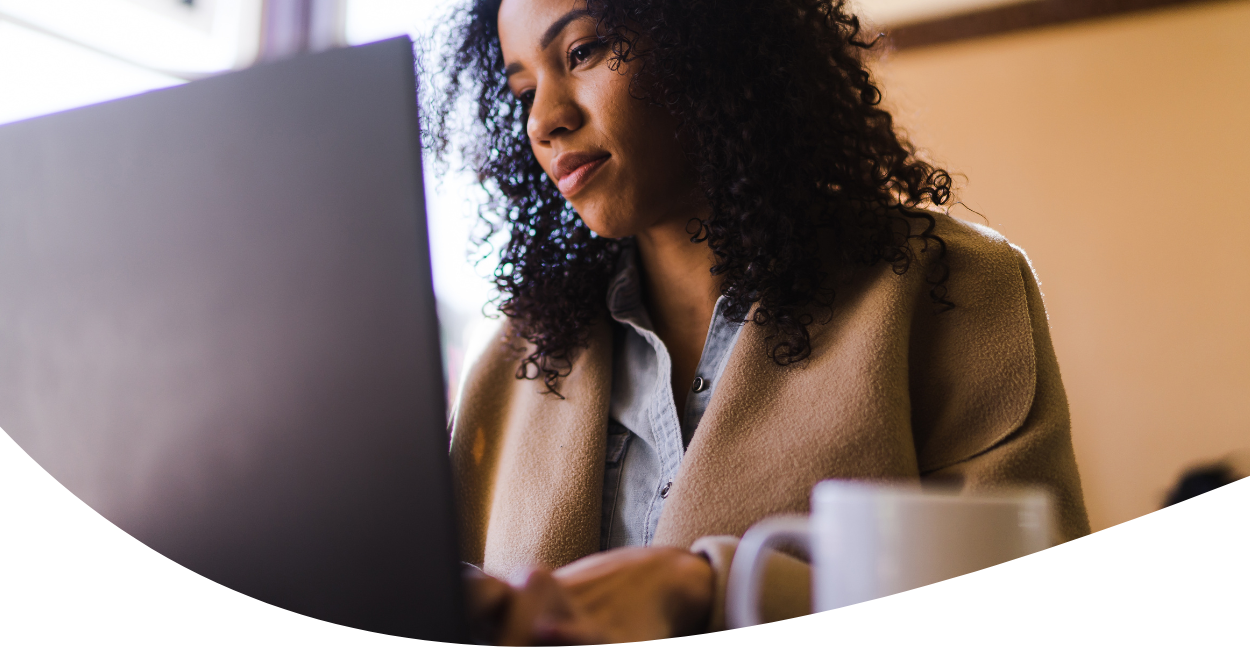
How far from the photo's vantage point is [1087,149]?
4.29 feet

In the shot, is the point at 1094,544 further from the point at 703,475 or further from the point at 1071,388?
the point at 1071,388

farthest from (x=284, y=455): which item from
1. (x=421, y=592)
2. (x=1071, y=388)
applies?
(x=1071, y=388)

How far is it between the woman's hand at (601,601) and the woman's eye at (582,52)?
46 cm

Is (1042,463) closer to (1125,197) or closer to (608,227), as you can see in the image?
(608,227)

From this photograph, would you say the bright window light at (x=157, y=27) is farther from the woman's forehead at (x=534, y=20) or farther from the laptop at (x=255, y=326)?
the laptop at (x=255, y=326)

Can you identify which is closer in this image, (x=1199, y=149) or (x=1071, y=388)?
(x=1199, y=149)

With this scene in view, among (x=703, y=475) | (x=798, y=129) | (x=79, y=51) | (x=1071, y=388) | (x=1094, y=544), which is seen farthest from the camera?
(x=1071, y=388)

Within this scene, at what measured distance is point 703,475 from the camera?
551 mm

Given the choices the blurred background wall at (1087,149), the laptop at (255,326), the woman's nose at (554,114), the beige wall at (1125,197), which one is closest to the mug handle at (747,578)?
the laptop at (255,326)

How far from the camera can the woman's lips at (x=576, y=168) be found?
0.65 m

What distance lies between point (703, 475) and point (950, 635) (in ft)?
0.67

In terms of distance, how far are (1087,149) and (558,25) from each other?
117 cm

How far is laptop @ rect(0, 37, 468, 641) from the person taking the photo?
313 millimetres


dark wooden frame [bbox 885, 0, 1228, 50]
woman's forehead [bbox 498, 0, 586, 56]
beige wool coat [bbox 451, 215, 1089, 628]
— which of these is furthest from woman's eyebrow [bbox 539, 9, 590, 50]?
dark wooden frame [bbox 885, 0, 1228, 50]
